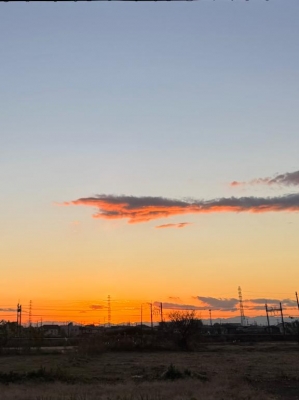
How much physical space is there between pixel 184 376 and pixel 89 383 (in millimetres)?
5262

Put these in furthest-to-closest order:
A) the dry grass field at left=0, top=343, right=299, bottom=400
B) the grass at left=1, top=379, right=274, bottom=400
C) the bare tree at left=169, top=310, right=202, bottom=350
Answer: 1. the bare tree at left=169, top=310, right=202, bottom=350
2. the dry grass field at left=0, top=343, right=299, bottom=400
3. the grass at left=1, top=379, right=274, bottom=400

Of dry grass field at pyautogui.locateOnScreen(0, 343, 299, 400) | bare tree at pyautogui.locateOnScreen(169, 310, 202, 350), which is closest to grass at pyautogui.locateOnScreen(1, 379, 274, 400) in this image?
dry grass field at pyautogui.locateOnScreen(0, 343, 299, 400)

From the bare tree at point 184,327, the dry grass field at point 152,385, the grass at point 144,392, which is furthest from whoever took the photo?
the bare tree at point 184,327

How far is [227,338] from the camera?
289ft

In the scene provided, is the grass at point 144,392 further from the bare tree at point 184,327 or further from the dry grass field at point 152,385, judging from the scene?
the bare tree at point 184,327

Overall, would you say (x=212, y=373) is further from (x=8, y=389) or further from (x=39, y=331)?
(x=39, y=331)

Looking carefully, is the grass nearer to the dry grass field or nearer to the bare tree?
the dry grass field

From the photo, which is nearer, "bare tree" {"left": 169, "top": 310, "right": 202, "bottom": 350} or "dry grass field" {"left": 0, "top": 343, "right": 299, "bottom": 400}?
"dry grass field" {"left": 0, "top": 343, "right": 299, "bottom": 400}

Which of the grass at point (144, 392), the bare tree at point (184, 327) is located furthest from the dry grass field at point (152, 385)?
the bare tree at point (184, 327)

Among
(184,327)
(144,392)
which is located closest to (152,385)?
(144,392)

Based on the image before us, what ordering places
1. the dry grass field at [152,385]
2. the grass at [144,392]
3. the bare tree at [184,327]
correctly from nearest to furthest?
the grass at [144,392] < the dry grass field at [152,385] < the bare tree at [184,327]

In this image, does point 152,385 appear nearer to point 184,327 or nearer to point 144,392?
point 144,392

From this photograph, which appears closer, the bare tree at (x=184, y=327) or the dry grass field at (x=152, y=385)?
the dry grass field at (x=152, y=385)

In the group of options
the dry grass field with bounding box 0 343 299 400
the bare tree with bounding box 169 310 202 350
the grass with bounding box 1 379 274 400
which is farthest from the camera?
the bare tree with bounding box 169 310 202 350
